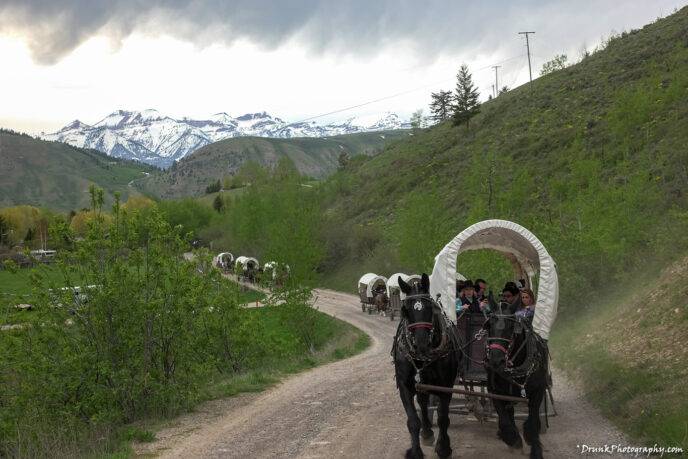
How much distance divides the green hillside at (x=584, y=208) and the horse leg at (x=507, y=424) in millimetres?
1998

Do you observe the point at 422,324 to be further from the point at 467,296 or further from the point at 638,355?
the point at 638,355

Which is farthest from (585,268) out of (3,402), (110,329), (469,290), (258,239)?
(258,239)

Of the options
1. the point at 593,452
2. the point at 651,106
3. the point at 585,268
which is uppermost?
the point at 651,106

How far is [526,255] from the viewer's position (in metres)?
12.4

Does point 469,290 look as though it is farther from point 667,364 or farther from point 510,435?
point 667,364

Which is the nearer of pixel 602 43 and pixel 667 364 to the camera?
pixel 667 364

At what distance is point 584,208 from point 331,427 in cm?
1905

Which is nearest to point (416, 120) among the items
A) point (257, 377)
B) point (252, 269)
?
point (252, 269)

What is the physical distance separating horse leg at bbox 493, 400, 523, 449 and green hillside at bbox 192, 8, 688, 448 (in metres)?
2.00

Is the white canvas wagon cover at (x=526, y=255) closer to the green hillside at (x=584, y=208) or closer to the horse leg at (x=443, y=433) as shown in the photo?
the horse leg at (x=443, y=433)

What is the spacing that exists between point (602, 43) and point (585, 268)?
82.3 meters

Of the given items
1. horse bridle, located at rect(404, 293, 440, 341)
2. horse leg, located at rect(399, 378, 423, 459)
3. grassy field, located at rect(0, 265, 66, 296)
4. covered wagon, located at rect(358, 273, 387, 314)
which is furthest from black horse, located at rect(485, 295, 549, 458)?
covered wagon, located at rect(358, 273, 387, 314)

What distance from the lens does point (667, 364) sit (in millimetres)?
11914

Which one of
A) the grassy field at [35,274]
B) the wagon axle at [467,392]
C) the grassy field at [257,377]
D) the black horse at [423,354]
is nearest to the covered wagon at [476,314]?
the black horse at [423,354]
